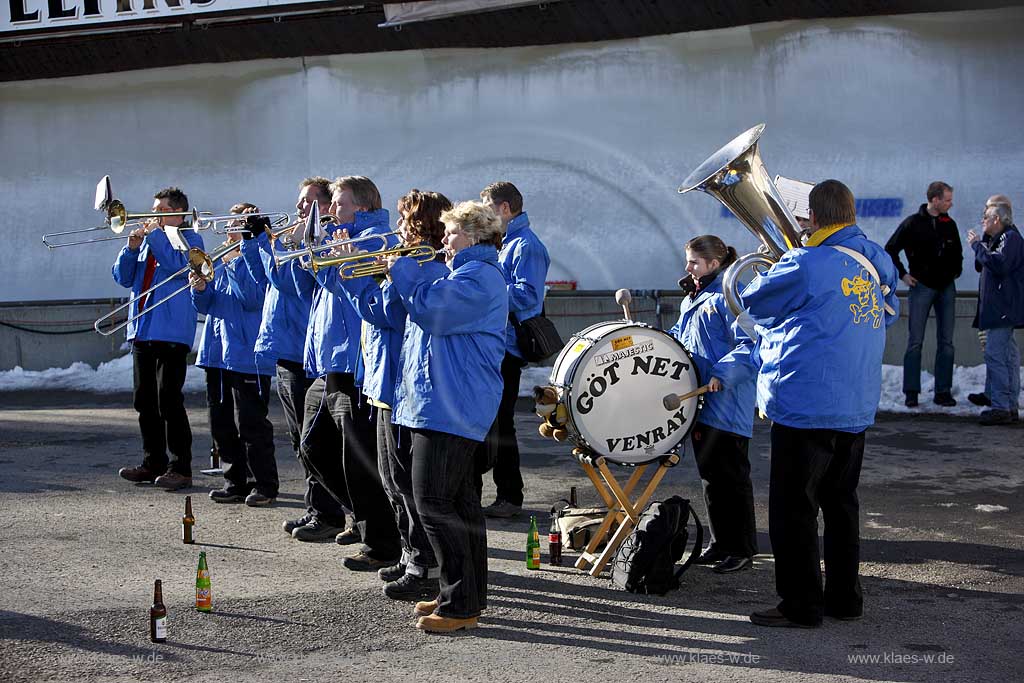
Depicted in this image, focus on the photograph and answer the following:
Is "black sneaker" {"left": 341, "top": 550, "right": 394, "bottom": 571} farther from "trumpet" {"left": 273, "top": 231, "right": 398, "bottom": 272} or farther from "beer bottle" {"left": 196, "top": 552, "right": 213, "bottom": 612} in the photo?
"trumpet" {"left": 273, "top": 231, "right": 398, "bottom": 272}

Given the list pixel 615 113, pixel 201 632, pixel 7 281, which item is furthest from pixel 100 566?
pixel 7 281

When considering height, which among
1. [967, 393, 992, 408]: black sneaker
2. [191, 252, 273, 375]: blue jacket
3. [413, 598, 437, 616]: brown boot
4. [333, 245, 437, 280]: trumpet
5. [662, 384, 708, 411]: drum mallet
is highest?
[333, 245, 437, 280]: trumpet

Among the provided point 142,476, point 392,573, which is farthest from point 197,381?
point 392,573

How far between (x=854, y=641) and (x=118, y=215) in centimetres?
516

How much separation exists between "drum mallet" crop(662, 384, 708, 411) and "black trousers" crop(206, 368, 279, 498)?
8.81 feet

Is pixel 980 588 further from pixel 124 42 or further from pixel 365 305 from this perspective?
pixel 124 42

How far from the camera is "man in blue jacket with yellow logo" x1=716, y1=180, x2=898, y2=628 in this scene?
18.2 feet

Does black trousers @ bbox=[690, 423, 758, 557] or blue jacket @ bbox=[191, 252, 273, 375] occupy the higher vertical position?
blue jacket @ bbox=[191, 252, 273, 375]

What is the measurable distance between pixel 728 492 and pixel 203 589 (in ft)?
8.40

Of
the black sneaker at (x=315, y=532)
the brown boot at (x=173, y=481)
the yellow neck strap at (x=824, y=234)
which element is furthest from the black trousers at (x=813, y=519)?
the brown boot at (x=173, y=481)

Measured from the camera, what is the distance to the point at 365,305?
5.79 m

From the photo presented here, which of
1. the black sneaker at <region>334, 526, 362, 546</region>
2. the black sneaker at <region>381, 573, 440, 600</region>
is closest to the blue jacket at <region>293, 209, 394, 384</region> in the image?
the black sneaker at <region>334, 526, 362, 546</region>

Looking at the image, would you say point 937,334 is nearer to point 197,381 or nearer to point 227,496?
point 227,496

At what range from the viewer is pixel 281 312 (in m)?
7.63
